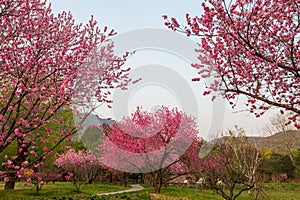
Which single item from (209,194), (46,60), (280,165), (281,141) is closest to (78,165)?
(209,194)

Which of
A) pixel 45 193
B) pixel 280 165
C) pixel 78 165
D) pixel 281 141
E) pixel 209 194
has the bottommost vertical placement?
pixel 45 193

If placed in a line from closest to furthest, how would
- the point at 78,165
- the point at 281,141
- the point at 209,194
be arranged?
1. the point at 209,194
2. the point at 78,165
3. the point at 281,141

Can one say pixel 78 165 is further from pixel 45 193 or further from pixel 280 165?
pixel 280 165

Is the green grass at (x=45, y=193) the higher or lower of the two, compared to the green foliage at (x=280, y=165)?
lower

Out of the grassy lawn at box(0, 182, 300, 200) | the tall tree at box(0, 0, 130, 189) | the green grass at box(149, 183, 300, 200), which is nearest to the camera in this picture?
the tall tree at box(0, 0, 130, 189)

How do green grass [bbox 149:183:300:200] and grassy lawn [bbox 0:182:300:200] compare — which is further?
green grass [bbox 149:183:300:200]

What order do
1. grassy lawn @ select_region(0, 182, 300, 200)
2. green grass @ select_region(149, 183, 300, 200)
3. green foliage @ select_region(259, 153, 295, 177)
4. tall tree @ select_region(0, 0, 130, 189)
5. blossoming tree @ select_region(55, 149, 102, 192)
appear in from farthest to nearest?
1. green foliage @ select_region(259, 153, 295, 177)
2. blossoming tree @ select_region(55, 149, 102, 192)
3. green grass @ select_region(149, 183, 300, 200)
4. grassy lawn @ select_region(0, 182, 300, 200)
5. tall tree @ select_region(0, 0, 130, 189)

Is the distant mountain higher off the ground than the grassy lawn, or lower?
Answer: higher

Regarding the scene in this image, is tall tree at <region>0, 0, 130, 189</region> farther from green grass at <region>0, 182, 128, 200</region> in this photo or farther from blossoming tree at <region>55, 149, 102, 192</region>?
blossoming tree at <region>55, 149, 102, 192</region>

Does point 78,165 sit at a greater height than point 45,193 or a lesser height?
greater

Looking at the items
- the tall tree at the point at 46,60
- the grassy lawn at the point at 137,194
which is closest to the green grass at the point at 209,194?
the grassy lawn at the point at 137,194

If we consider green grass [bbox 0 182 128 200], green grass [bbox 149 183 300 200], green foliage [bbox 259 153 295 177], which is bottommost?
green grass [bbox 0 182 128 200]

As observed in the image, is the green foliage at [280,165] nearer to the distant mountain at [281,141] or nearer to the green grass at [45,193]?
the distant mountain at [281,141]

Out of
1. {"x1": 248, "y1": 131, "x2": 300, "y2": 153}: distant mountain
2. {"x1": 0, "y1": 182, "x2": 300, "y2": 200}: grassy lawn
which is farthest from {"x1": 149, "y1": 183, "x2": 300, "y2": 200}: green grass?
{"x1": 248, "y1": 131, "x2": 300, "y2": 153}: distant mountain
